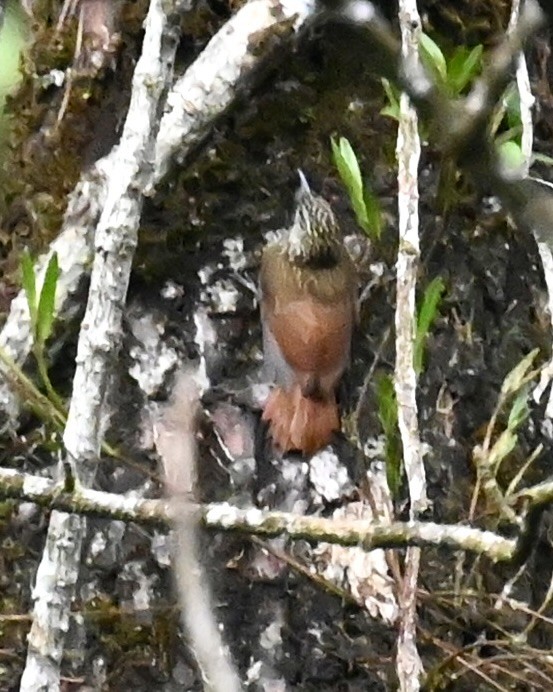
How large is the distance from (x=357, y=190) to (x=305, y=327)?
0.23 meters

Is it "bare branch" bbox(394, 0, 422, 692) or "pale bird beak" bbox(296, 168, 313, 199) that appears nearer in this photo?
"bare branch" bbox(394, 0, 422, 692)

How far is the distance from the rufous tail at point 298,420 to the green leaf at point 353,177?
0.24 m

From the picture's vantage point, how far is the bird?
1.44 metres

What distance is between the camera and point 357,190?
135 centimetres

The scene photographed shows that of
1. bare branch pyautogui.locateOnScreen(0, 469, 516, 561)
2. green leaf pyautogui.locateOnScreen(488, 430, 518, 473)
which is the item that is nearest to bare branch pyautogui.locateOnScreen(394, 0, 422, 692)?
green leaf pyautogui.locateOnScreen(488, 430, 518, 473)

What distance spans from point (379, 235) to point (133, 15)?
0.46 m

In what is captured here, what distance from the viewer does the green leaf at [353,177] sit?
52.9 inches

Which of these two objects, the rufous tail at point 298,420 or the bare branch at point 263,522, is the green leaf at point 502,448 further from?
the bare branch at point 263,522

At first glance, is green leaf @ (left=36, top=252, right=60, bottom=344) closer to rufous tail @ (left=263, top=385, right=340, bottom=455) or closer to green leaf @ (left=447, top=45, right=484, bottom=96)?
rufous tail @ (left=263, top=385, right=340, bottom=455)

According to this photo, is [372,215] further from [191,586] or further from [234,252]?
[191,586]

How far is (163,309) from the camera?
1.46 meters

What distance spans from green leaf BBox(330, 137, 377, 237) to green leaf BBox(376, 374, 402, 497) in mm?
197

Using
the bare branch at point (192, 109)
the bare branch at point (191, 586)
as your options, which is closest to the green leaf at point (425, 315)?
the bare branch at point (192, 109)

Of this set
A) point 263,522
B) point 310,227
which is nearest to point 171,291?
point 310,227
